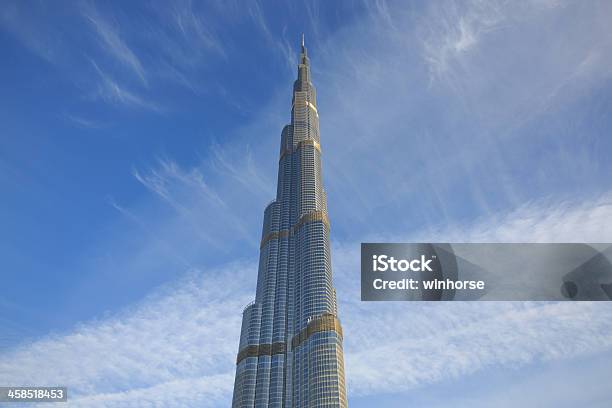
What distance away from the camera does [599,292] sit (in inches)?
1045

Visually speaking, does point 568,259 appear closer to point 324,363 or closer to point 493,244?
point 493,244

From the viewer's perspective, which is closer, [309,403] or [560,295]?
[560,295]

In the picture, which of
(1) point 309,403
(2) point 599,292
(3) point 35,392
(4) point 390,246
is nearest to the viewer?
(2) point 599,292

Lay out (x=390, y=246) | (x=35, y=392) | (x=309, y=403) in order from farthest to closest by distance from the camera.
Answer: (x=309, y=403), (x=35, y=392), (x=390, y=246)

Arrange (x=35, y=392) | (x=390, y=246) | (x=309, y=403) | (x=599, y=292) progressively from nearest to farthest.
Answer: (x=599, y=292), (x=390, y=246), (x=35, y=392), (x=309, y=403)

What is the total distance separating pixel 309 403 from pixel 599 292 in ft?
602

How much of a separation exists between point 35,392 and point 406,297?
178ft

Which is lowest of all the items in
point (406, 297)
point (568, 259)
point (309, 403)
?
point (406, 297)

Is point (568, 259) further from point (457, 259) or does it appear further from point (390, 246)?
point (390, 246)

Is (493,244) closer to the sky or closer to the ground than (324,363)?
closer to the ground

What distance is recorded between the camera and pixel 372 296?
27891 mm

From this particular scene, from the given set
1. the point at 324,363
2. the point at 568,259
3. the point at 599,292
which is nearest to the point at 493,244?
the point at 568,259

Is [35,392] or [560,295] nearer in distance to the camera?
[560,295]

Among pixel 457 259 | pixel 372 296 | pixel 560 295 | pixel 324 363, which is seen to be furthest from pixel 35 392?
pixel 324 363
